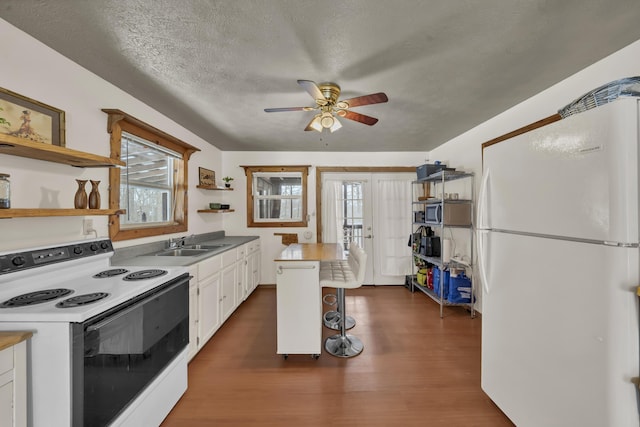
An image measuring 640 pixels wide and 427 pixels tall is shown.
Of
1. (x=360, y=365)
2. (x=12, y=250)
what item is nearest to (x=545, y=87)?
(x=360, y=365)

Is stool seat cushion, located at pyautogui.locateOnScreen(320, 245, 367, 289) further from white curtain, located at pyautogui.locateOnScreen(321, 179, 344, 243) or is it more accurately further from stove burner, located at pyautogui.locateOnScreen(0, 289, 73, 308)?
stove burner, located at pyautogui.locateOnScreen(0, 289, 73, 308)

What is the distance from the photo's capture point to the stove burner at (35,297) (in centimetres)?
114

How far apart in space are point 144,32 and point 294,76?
0.94m

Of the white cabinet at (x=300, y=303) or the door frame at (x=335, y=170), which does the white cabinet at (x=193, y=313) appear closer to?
the white cabinet at (x=300, y=303)

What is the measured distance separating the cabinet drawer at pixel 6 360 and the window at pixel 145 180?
1243 millimetres

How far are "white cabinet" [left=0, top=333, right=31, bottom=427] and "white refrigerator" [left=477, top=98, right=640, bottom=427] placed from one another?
2.32 m

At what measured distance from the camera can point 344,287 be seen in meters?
2.26

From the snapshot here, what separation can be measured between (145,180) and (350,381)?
2763 mm

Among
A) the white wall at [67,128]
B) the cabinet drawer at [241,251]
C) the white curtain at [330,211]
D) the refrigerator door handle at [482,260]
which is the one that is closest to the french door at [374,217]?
the white curtain at [330,211]

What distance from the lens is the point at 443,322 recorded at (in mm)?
2986

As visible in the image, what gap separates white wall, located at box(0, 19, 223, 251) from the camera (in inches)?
55.3

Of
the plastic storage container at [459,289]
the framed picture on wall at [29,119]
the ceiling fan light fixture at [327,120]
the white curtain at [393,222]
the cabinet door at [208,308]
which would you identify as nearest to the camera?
the framed picture on wall at [29,119]

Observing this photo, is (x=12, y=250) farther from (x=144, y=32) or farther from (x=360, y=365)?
(x=360, y=365)

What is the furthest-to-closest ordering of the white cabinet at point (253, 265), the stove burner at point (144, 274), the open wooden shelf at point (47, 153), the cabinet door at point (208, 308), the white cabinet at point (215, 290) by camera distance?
the white cabinet at point (253, 265) < the cabinet door at point (208, 308) < the white cabinet at point (215, 290) < the stove burner at point (144, 274) < the open wooden shelf at point (47, 153)
